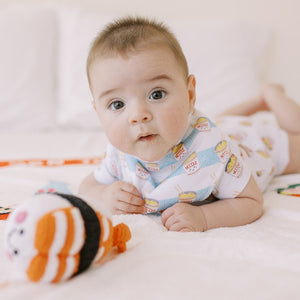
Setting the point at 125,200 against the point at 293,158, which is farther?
the point at 293,158

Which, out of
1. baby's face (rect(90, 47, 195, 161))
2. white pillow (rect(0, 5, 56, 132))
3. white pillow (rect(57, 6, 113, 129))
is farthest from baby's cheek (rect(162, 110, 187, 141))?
white pillow (rect(0, 5, 56, 132))

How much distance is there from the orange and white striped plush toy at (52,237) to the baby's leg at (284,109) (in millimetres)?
1077

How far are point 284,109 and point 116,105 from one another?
2.72ft

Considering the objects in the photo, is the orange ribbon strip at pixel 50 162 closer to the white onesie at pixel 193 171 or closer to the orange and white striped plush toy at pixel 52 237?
the white onesie at pixel 193 171

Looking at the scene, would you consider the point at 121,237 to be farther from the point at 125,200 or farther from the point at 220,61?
the point at 220,61

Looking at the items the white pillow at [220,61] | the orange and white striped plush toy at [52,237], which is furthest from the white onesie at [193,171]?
the white pillow at [220,61]

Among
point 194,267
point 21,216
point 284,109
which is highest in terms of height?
point 284,109

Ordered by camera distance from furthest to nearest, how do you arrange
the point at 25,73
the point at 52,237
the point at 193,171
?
the point at 25,73 → the point at 193,171 → the point at 52,237

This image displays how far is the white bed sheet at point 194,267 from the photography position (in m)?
0.49

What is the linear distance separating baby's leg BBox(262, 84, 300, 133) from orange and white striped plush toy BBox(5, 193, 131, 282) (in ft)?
3.53

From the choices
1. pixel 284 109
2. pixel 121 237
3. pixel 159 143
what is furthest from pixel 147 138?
pixel 284 109

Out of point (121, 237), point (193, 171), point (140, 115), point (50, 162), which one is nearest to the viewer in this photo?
point (121, 237)

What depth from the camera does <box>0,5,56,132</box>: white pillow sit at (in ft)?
6.86

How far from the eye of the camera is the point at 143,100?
2.56 ft
